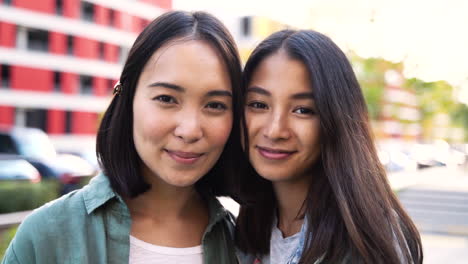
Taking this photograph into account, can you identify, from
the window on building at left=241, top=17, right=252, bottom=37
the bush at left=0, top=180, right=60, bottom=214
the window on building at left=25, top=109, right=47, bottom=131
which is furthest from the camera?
the window on building at left=241, top=17, right=252, bottom=37

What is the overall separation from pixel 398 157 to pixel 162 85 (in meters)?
32.6

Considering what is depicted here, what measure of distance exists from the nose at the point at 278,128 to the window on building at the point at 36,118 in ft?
96.9

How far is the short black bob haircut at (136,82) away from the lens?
2.07 metres

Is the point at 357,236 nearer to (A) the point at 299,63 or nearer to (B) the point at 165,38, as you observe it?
(A) the point at 299,63

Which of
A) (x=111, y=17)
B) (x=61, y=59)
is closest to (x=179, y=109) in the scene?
(x=61, y=59)

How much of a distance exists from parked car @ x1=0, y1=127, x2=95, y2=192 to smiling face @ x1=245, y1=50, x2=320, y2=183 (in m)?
8.36

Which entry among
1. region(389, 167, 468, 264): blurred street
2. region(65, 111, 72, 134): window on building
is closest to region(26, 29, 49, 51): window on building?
region(65, 111, 72, 134): window on building

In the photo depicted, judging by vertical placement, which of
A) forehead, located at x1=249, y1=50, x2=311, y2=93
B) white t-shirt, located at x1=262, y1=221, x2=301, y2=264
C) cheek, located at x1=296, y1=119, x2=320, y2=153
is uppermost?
forehead, located at x1=249, y1=50, x2=311, y2=93

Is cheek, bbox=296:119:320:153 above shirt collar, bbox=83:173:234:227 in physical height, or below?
above

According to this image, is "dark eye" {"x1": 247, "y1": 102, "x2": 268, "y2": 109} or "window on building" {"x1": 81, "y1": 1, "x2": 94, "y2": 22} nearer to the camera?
"dark eye" {"x1": 247, "y1": 102, "x2": 268, "y2": 109}

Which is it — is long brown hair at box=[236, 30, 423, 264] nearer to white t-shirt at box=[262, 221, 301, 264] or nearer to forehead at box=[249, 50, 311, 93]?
forehead at box=[249, 50, 311, 93]

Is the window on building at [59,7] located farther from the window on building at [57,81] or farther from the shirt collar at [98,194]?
the shirt collar at [98,194]

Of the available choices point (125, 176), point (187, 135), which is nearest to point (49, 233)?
point (125, 176)

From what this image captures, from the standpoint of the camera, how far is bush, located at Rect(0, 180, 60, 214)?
307 inches
